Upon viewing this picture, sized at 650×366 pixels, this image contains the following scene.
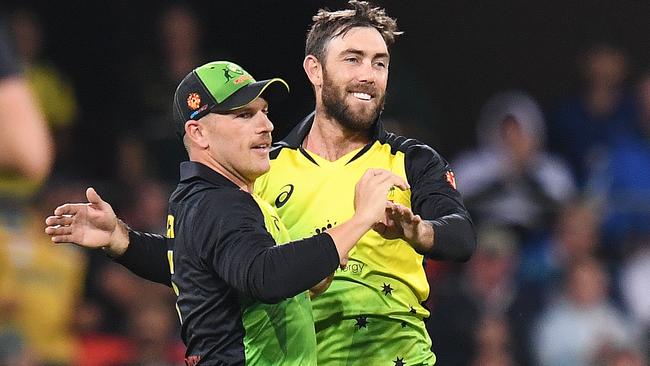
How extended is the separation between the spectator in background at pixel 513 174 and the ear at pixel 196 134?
4319mm

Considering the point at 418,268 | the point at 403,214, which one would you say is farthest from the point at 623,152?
the point at 403,214

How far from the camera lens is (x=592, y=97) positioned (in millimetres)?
8211

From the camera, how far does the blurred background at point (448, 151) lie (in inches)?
274

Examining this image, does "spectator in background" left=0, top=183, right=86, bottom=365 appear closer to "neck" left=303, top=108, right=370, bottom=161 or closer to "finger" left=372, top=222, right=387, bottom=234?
"neck" left=303, top=108, right=370, bottom=161

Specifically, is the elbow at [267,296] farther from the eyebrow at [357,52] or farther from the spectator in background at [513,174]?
the spectator in background at [513,174]

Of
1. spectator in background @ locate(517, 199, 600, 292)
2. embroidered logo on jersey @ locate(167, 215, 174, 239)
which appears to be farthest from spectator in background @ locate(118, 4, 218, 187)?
embroidered logo on jersey @ locate(167, 215, 174, 239)

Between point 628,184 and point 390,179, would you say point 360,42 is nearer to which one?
point 390,179

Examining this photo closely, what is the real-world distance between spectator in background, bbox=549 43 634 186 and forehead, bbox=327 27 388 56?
4.36 m

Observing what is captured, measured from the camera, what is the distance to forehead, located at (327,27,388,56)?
382 cm

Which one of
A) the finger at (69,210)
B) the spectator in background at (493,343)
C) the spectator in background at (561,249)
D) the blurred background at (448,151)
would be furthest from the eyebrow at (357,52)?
the spectator in background at (561,249)

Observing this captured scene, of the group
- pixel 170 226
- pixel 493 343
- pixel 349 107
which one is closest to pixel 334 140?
pixel 349 107

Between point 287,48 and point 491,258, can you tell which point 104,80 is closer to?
point 287,48

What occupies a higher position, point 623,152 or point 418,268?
point 418,268

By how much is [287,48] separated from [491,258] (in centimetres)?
203
